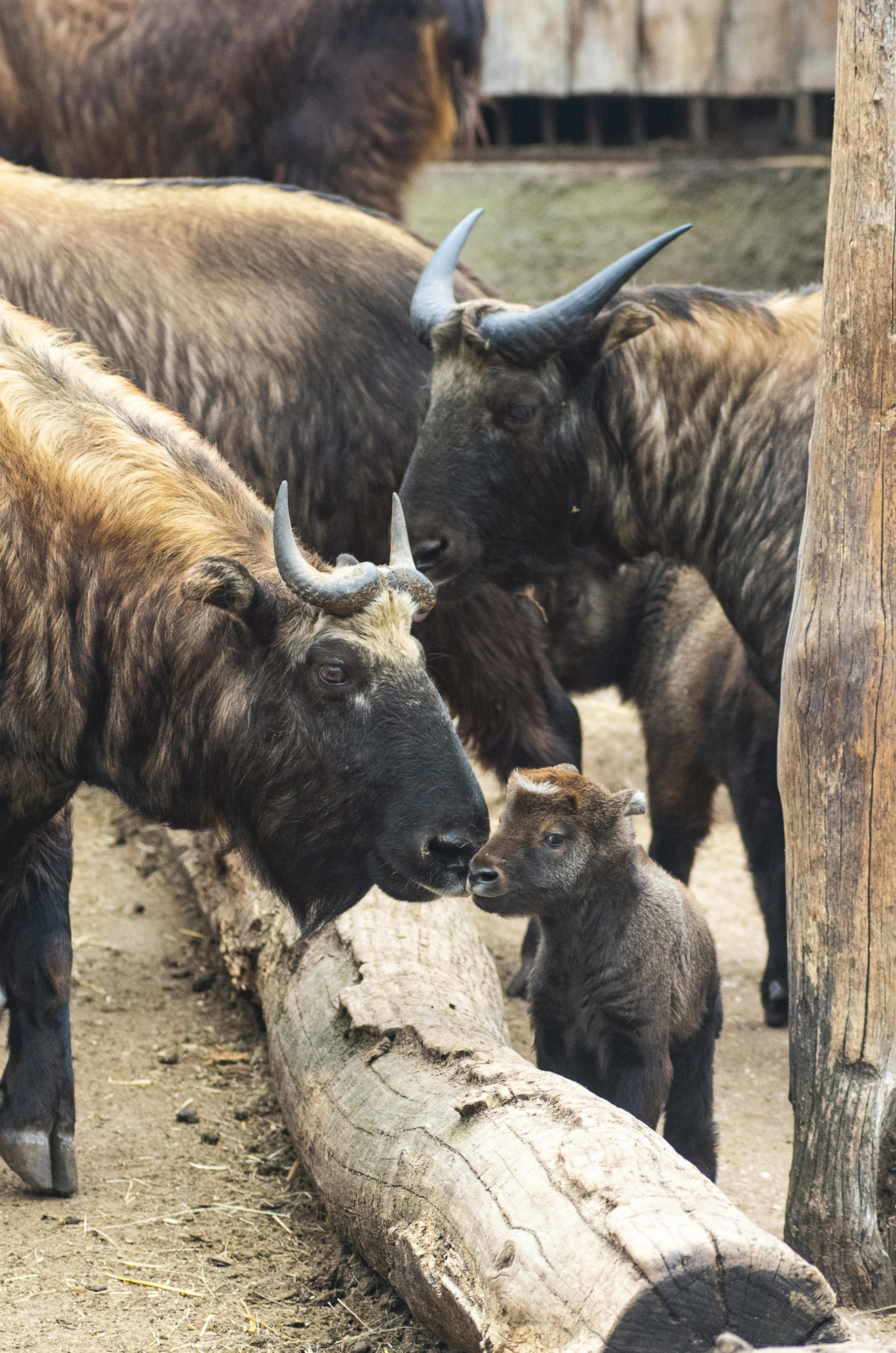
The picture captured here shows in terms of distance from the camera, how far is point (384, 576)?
3051 millimetres

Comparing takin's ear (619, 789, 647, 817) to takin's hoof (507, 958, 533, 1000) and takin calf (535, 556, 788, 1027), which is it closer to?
takin calf (535, 556, 788, 1027)

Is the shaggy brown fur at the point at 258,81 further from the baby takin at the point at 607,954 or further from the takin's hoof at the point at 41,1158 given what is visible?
the takin's hoof at the point at 41,1158

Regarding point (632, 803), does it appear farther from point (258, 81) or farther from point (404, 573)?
point (258, 81)

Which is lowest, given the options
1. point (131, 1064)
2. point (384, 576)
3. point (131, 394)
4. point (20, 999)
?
point (131, 1064)

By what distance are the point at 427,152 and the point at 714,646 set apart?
221cm

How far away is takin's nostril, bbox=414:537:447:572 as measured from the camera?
13.1ft

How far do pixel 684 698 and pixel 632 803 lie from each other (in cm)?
168

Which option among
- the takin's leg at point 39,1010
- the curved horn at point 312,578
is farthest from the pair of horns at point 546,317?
the takin's leg at point 39,1010

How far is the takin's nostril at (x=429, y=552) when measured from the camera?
13.1 ft

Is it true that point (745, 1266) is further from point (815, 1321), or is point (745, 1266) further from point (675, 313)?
point (675, 313)

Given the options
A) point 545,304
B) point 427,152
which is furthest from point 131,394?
point 427,152

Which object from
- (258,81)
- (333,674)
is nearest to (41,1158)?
(333,674)

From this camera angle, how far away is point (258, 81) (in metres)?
5.61

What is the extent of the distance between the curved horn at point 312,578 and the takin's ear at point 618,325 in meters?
1.30
